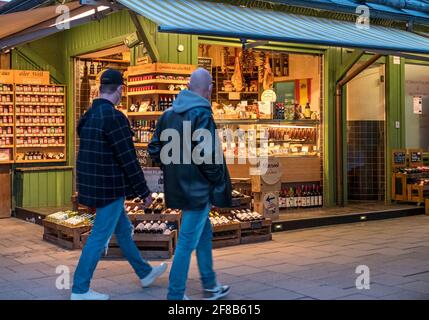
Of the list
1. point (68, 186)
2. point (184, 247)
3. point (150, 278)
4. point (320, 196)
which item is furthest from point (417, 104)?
point (184, 247)

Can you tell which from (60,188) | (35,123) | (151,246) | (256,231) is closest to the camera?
(151,246)

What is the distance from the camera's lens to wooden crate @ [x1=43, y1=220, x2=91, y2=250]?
7809 millimetres

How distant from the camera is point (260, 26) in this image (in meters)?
7.13

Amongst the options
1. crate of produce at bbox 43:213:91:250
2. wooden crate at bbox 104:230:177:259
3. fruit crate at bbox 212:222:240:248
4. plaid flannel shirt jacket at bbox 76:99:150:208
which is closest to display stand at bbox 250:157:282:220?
fruit crate at bbox 212:222:240:248

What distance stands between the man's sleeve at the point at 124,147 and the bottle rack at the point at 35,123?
248 inches

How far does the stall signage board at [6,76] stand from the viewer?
10.8 metres

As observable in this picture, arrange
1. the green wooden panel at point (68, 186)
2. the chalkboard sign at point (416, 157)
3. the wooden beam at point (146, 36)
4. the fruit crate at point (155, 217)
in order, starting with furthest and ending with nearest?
the chalkboard sign at point (416, 157), the green wooden panel at point (68, 186), the wooden beam at point (146, 36), the fruit crate at point (155, 217)

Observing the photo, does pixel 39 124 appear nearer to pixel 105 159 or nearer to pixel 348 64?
pixel 348 64

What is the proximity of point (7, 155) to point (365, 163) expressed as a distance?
22.1ft

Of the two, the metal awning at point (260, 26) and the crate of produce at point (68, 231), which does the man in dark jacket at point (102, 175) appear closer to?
the metal awning at point (260, 26)

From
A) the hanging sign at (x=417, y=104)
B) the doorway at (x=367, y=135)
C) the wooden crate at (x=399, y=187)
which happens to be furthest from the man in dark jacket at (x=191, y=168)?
the hanging sign at (x=417, y=104)

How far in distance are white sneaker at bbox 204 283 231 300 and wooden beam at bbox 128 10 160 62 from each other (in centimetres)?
415

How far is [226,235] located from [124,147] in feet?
10.7

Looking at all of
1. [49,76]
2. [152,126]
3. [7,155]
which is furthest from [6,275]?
[49,76]
